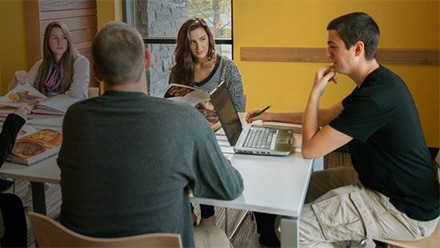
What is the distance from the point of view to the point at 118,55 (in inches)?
57.2

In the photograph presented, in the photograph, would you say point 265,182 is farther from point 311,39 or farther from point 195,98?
point 311,39

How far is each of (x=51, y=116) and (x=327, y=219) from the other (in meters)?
1.63

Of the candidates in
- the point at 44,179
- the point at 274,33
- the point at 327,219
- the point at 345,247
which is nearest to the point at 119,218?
the point at 44,179

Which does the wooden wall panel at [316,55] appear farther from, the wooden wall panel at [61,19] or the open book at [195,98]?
the open book at [195,98]

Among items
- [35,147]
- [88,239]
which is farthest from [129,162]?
[35,147]

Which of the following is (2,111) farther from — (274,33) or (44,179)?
(274,33)

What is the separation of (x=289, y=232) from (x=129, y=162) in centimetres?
58

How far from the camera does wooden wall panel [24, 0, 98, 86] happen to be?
4238mm

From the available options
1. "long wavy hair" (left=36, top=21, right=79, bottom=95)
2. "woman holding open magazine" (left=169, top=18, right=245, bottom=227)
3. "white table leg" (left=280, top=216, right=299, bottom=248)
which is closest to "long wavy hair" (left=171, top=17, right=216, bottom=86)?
"woman holding open magazine" (left=169, top=18, right=245, bottom=227)

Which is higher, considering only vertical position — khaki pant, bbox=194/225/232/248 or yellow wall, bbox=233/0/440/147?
yellow wall, bbox=233/0/440/147

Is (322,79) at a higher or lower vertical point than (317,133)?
higher

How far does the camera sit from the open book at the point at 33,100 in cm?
273

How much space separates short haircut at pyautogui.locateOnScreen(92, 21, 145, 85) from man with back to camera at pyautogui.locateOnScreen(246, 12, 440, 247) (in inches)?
29.8

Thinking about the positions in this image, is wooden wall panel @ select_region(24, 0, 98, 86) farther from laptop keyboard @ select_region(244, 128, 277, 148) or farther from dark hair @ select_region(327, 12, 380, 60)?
dark hair @ select_region(327, 12, 380, 60)
